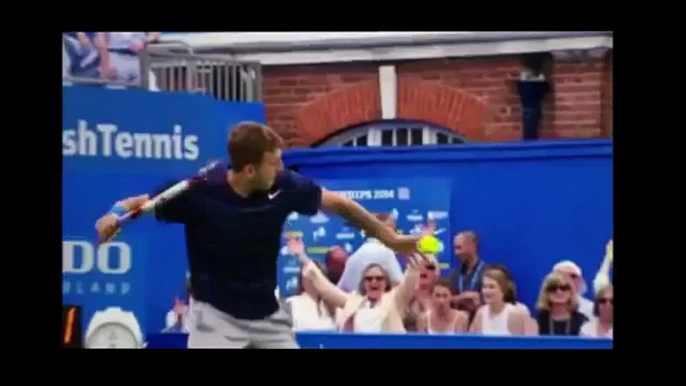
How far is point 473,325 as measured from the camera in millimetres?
8281

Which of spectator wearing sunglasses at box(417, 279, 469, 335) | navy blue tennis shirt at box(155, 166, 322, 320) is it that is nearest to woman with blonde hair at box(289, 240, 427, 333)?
spectator wearing sunglasses at box(417, 279, 469, 335)

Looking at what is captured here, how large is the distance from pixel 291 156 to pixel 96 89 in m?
1.04

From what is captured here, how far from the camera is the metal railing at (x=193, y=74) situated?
332 inches

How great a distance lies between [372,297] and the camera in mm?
8344

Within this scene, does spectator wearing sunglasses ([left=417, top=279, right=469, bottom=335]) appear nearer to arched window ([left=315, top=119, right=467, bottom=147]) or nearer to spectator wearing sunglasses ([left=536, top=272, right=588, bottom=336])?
spectator wearing sunglasses ([left=536, top=272, right=588, bottom=336])

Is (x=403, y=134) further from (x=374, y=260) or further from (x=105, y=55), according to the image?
(x=105, y=55)

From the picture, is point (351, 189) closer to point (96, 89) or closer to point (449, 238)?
point (449, 238)

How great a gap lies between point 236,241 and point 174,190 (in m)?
0.40

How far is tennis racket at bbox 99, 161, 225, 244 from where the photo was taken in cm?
838

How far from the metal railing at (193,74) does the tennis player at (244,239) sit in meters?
0.22

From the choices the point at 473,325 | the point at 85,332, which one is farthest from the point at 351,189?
the point at 85,332

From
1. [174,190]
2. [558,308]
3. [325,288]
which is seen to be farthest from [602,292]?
[174,190]

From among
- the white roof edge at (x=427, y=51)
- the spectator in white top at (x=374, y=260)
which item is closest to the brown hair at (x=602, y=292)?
the spectator in white top at (x=374, y=260)

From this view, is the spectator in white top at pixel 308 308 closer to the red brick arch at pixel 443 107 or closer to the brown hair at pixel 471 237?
the brown hair at pixel 471 237
